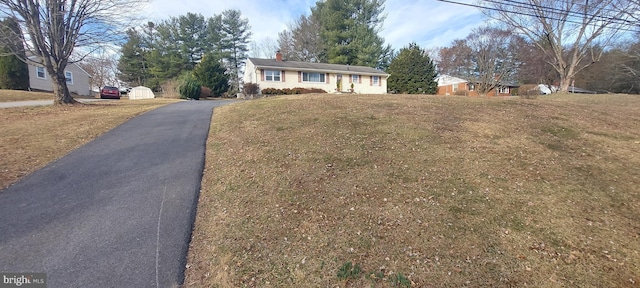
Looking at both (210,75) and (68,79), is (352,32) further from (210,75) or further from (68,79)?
(68,79)

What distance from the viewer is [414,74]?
31156 millimetres

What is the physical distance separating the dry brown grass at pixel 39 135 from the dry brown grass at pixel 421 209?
A: 3.28 m

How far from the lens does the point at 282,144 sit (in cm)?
666

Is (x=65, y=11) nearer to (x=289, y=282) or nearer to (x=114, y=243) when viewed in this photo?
(x=114, y=243)

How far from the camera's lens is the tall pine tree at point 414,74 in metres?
30.9

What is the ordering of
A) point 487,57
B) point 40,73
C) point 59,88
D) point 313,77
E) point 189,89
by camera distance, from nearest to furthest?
point 59,88 < point 189,89 < point 313,77 < point 40,73 < point 487,57

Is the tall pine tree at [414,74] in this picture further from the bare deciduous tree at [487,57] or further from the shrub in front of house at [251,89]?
the shrub in front of house at [251,89]

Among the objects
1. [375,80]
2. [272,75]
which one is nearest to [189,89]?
[272,75]

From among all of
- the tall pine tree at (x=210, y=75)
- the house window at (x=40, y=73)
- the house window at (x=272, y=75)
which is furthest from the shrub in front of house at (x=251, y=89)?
the house window at (x=40, y=73)

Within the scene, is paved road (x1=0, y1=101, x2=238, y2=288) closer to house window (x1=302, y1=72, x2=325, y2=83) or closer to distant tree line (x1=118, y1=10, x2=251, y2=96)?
house window (x1=302, y1=72, x2=325, y2=83)

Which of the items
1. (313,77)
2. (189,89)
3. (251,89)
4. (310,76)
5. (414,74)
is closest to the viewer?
(251,89)

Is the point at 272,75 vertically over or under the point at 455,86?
under

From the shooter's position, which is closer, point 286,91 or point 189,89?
point 189,89

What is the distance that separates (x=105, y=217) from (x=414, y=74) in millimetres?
31532
